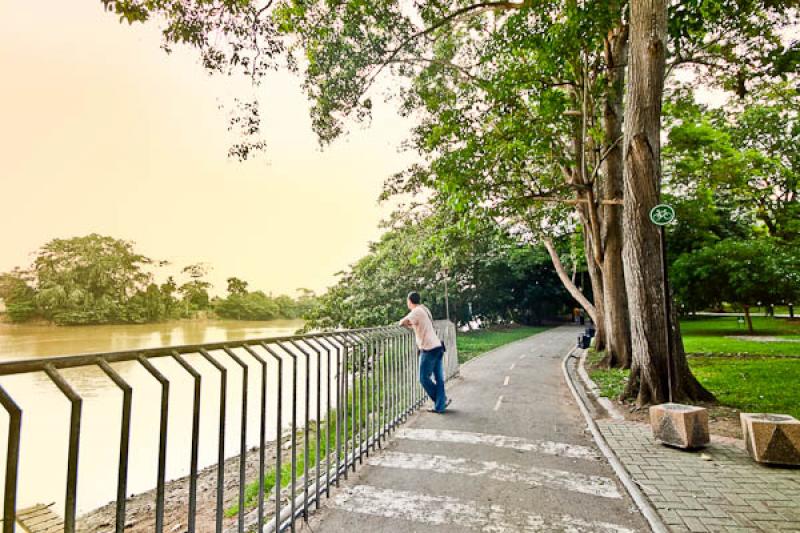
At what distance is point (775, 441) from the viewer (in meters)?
5.11

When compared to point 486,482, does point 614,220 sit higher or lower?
higher

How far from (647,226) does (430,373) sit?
4.94 meters

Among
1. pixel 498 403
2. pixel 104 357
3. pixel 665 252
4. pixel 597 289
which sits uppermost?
pixel 665 252

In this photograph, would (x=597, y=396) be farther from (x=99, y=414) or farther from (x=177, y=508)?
(x=99, y=414)

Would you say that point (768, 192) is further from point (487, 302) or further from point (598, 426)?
point (598, 426)

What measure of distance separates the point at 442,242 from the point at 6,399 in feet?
46.4

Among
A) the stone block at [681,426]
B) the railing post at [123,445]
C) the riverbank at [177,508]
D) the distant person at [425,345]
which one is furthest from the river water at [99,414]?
the stone block at [681,426]

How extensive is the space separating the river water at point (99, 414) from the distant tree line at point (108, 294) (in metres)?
0.49

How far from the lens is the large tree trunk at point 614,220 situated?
12.4 meters

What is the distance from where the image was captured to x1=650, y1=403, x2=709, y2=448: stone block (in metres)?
5.73

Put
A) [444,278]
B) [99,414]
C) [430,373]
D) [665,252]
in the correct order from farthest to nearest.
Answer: [444,278], [430,373], [665,252], [99,414]

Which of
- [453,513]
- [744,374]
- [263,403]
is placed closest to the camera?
[263,403]

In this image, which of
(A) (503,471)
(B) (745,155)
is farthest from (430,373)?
(B) (745,155)

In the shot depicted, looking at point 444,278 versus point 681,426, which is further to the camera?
point 444,278
